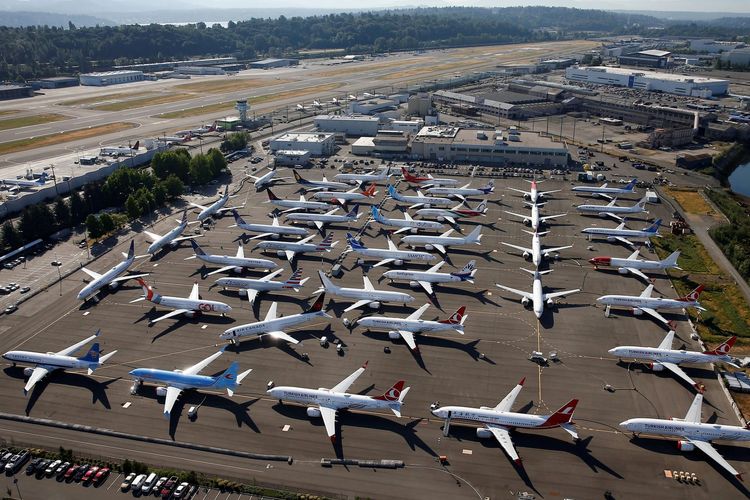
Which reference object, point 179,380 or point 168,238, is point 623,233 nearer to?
point 179,380

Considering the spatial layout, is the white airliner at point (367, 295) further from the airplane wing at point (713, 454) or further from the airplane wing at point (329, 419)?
the airplane wing at point (713, 454)

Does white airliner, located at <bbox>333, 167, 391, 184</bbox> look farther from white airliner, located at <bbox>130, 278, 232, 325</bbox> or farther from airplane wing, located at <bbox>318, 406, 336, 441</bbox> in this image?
airplane wing, located at <bbox>318, 406, 336, 441</bbox>

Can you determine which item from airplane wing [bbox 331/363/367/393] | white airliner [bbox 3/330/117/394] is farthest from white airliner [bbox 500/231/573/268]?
white airliner [bbox 3/330/117/394]

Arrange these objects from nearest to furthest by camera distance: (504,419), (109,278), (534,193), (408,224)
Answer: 1. (504,419)
2. (109,278)
3. (408,224)
4. (534,193)

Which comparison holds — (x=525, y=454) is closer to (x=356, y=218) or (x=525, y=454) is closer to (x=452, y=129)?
(x=356, y=218)

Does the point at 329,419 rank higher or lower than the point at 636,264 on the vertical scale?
lower

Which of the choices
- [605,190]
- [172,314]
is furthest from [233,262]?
[605,190]

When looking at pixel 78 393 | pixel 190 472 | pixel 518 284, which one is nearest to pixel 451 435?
pixel 190 472
